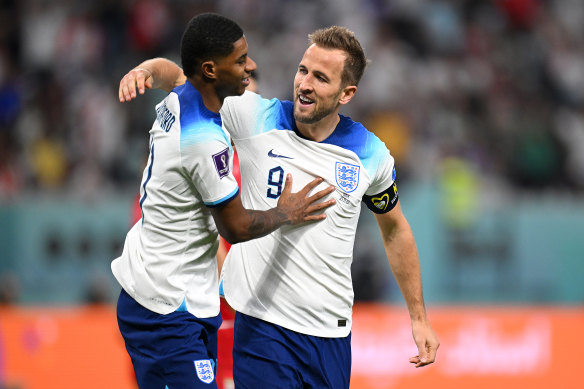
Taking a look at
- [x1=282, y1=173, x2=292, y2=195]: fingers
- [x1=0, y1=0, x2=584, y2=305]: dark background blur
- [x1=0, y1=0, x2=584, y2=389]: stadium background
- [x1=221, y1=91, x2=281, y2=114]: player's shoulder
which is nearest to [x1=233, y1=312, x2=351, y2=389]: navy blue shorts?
[x1=282, y1=173, x2=292, y2=195]: fingers

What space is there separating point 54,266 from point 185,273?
6.98m

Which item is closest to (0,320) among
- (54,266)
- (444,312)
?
(54,266)

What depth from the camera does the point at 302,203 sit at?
165 inches

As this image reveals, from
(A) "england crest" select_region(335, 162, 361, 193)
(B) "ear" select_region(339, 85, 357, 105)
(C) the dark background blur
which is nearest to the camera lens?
(A) "england crest" select_region(335, 162, 361, 193)

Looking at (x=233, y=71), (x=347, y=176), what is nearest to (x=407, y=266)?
(x=347, y=176)

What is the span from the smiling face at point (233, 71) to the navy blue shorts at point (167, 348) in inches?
40.1

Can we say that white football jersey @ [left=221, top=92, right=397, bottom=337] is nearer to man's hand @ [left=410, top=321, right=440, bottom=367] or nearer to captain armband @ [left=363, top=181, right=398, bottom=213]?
captain armband @ [left=363, top=181, right=398, bottom=213]

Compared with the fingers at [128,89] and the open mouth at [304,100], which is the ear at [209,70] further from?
the open mouth at [304,100]

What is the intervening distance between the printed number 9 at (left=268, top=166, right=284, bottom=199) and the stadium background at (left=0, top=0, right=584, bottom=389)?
3.54 m

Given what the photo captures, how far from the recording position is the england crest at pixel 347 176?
14.4 feet

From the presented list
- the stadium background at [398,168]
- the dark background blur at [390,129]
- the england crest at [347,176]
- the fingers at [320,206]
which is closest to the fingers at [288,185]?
the fingers at [320,206]

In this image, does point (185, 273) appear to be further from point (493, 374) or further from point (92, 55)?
point (92, 55)

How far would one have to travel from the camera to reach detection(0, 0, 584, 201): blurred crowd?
11914 mm

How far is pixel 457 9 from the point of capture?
1379cm
